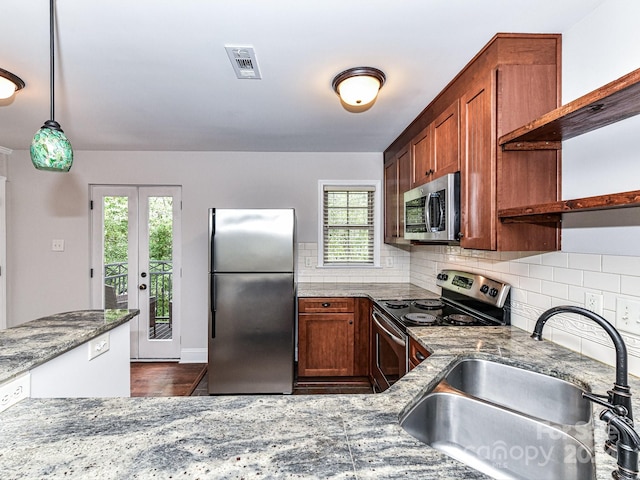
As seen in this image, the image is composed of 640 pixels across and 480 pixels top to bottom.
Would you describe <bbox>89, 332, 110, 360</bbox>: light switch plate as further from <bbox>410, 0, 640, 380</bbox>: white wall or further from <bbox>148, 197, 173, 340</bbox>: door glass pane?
<bbox>410, 0, 640, 380</bbox>: white wall

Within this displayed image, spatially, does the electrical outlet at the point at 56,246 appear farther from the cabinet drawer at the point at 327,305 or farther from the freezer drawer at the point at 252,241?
the cabinet drawer at the point at 327,305

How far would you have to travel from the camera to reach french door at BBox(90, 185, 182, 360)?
3557 mm

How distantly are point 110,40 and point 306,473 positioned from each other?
188 centimetres

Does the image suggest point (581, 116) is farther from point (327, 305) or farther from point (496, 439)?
point (327, 305)

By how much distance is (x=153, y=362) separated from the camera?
3551mm

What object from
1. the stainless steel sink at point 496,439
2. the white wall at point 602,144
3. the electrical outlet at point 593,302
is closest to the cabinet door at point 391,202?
the white wall at point 602,144

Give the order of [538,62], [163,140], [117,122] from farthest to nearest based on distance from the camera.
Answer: [163,140]
[117,122]
[538,62]

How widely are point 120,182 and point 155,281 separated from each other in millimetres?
1123

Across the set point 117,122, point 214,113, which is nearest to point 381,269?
point 214,113

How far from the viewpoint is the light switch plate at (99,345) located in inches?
59.1

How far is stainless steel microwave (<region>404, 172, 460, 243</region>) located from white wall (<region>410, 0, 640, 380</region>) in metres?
0.46

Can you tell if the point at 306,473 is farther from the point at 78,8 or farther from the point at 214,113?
the point at 214,113

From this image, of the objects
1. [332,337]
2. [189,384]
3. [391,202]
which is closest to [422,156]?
[391,202]


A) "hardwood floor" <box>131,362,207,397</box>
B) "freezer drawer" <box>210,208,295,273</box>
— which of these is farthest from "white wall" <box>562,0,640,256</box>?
"hardwood floor" <box>131,362,207,397</box>
